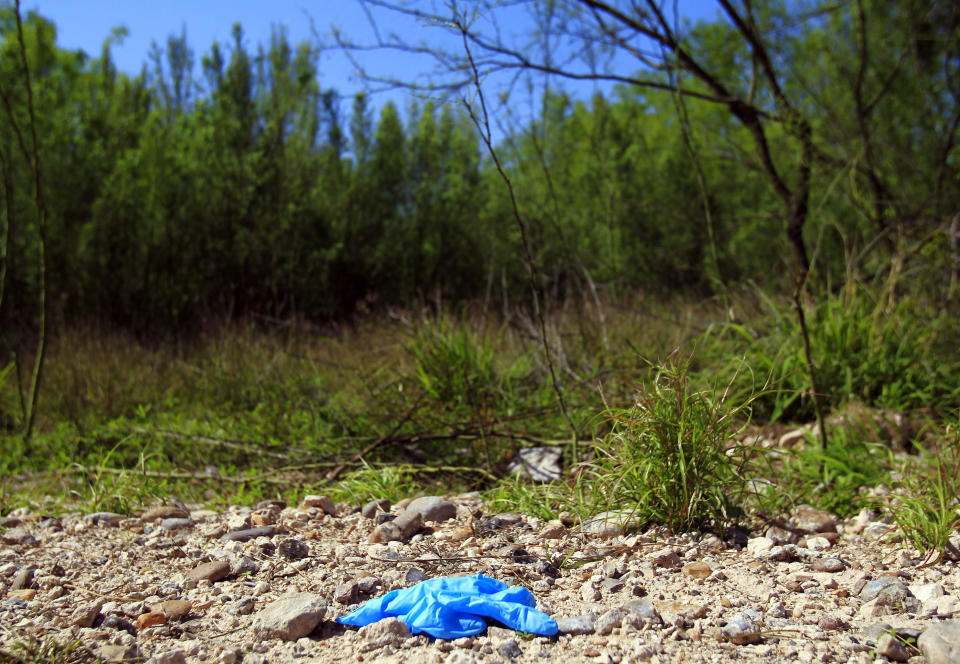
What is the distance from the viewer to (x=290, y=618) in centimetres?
161

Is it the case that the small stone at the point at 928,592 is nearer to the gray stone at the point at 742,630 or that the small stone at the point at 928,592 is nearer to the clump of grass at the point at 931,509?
the clump of grass at the point at 931,509

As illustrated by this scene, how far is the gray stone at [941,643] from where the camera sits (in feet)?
4.64

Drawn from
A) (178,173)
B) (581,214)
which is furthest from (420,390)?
(178,173)

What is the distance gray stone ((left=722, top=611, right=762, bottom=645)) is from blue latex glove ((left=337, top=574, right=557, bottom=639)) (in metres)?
0.38

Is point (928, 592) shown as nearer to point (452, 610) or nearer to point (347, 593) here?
point (452, 610)

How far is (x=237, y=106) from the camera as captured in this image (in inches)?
380

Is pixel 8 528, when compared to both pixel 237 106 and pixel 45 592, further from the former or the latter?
Result: pixel 237 106

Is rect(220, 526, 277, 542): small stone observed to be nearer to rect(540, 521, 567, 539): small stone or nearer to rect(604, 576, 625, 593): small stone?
rect(540, 521, 567, 539): small stone

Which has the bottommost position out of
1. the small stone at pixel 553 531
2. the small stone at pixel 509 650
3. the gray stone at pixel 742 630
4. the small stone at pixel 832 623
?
the small stone at pixel 832 623

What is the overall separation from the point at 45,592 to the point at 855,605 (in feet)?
6.75

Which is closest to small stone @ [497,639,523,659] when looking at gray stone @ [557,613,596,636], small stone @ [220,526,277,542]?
gray stone @ [557,613,596,636]

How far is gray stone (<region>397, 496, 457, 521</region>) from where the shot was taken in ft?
8.01

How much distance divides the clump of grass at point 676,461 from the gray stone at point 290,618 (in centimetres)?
94

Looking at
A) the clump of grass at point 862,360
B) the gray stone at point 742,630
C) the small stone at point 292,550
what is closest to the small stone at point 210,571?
the small stone at point 292,550
